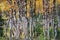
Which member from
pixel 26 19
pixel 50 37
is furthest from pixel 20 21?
pixel 50 37

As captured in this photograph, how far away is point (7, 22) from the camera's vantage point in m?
4.02

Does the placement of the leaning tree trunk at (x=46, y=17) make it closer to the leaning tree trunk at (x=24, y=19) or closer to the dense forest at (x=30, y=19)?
the dense forest at (x=30, y=19)

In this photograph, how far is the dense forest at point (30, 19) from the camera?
13.1 ft

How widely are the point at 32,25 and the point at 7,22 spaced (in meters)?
0.37

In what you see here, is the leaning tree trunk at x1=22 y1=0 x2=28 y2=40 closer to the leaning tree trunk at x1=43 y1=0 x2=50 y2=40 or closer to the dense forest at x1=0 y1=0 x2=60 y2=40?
the dense forest at x1=0 y1=0 x2=60 y2=40

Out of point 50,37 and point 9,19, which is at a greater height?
point 9,19

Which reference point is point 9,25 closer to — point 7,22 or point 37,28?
point 7,22

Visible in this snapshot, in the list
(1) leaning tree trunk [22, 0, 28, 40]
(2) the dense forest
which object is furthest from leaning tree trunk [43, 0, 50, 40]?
(1) leaning tree trunk [22, 0, 28, 40]

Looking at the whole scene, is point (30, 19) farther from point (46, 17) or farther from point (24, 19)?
point (46, 17)

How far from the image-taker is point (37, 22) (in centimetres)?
398

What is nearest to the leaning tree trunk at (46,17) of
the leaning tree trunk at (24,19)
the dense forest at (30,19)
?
the dense forest at (30,19)

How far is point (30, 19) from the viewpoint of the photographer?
4027 mm

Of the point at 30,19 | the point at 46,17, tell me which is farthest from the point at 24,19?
the point at 46,17

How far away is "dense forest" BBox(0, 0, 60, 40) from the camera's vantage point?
3.99 metres
